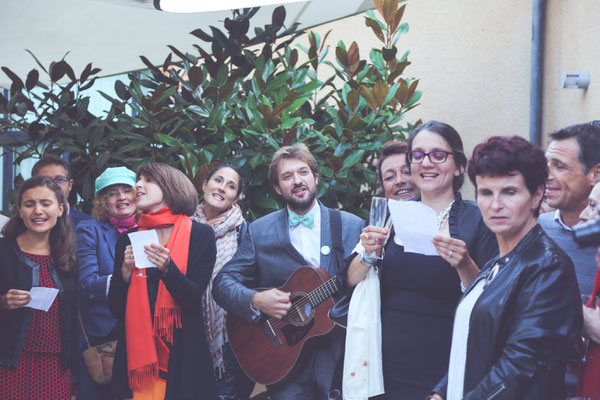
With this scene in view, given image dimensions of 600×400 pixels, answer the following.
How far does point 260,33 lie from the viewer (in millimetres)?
5723

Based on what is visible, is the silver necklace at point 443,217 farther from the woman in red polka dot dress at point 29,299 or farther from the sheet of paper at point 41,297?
the woman in red polka dot dress at point 29,299

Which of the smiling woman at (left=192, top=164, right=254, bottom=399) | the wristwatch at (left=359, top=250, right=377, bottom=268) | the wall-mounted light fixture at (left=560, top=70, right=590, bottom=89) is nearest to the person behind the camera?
the wristwatch at (left=359, top=250, right=377, bottom=268)

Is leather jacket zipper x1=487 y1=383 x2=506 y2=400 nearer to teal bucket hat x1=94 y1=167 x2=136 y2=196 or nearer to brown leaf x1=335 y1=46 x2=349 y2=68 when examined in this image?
teal bucket hat x1=94 y1=167 x2=136 y2=196

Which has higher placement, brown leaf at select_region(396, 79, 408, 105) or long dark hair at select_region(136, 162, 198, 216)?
brown leaf at select_region(396, 79, 408, 105)

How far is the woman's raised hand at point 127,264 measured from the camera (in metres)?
3.58

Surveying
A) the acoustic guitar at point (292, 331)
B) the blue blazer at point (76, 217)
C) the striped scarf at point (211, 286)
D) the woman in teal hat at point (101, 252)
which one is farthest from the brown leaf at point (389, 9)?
the blue blazer at point (76, 217)

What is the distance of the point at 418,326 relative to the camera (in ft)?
9.13

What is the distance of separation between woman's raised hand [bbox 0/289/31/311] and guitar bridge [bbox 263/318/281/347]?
4.21 ft

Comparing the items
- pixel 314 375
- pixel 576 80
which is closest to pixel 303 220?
pixel 314 375

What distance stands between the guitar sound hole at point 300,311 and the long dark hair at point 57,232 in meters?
1.32

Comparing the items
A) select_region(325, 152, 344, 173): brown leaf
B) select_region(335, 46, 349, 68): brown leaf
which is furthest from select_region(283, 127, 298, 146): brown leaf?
select_region(335, 46, 349, 68): brown leaf

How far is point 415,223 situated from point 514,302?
64 centimetres

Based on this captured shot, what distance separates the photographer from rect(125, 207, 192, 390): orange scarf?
3.50 meters

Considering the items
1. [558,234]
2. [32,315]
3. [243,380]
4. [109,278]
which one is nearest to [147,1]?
[109,278]
